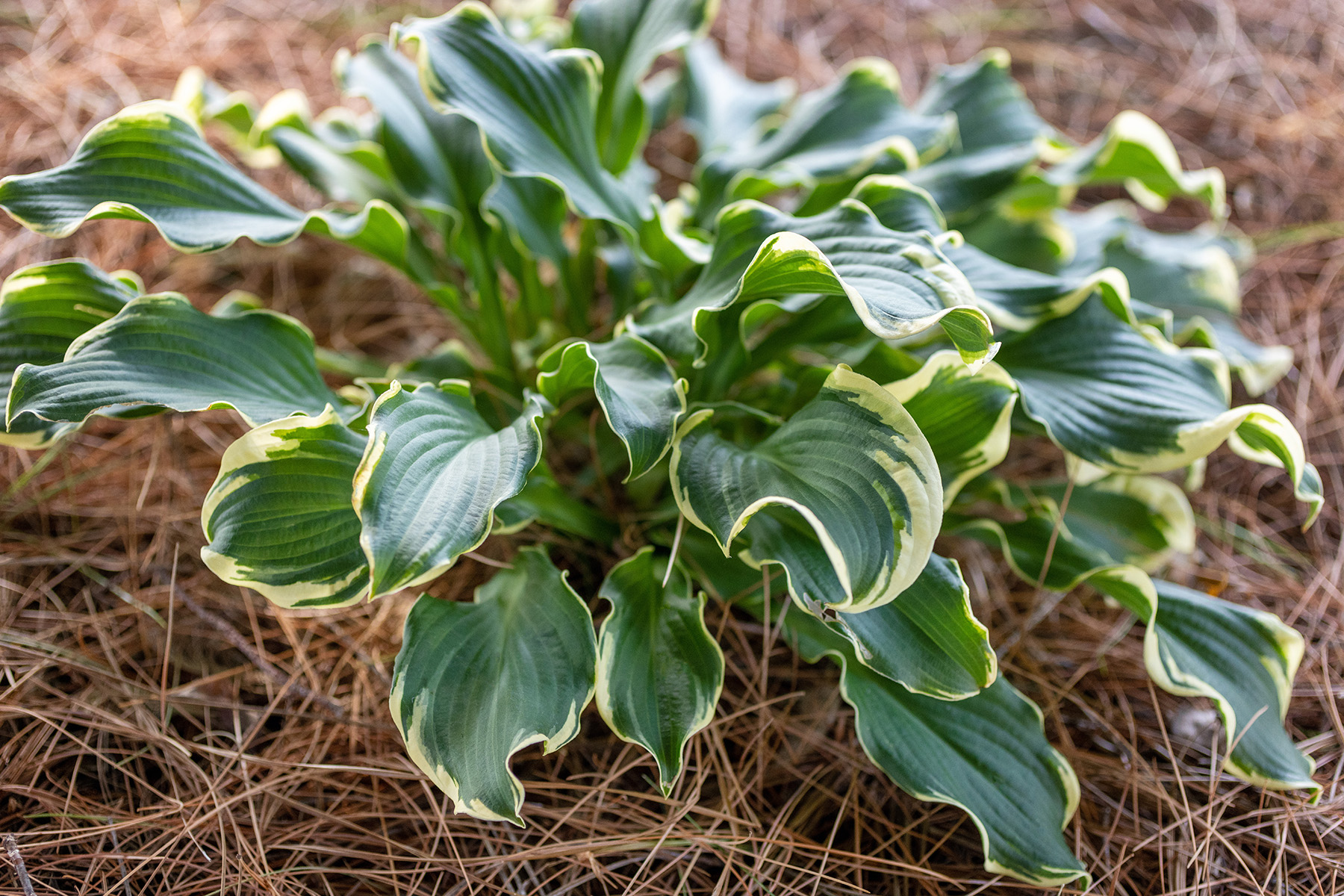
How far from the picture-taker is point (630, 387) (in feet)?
3.59

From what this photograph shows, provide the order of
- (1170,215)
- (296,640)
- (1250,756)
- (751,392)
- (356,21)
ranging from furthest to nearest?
(356,21) → (1170,215) → (751,392) → (296,640) → (1250,756)

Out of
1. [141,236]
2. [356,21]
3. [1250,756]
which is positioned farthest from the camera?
[356,21]

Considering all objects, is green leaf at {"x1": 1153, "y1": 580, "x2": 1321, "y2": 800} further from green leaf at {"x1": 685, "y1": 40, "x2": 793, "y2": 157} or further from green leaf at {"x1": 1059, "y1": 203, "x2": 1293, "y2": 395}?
green leaf at {"x1": 685, "y1": 40, "x2": 793, "y2": 157}

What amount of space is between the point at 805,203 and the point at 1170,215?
1.18 meters

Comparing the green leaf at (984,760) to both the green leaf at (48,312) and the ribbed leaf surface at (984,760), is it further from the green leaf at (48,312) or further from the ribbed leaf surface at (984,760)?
the green leaf at (48,312)

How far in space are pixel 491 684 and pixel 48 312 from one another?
2.52 ft

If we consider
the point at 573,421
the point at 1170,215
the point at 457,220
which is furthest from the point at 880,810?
the point at 1170,215

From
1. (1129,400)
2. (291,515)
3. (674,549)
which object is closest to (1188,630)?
(1129,400)

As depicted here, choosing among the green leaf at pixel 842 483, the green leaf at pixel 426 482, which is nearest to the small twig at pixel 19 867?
the green leaf at pixel 426 482

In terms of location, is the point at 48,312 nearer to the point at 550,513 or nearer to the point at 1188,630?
the point at 550,513

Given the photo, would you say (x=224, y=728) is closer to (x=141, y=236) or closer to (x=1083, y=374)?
(x=141, y=236)

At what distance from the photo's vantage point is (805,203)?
4.93 feet

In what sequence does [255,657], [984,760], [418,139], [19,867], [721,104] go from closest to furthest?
[19,867] < [984,760] < [255,657] < [418,139] < [721,104]

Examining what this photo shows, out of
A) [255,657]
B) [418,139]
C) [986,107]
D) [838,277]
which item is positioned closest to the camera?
[838,277]
